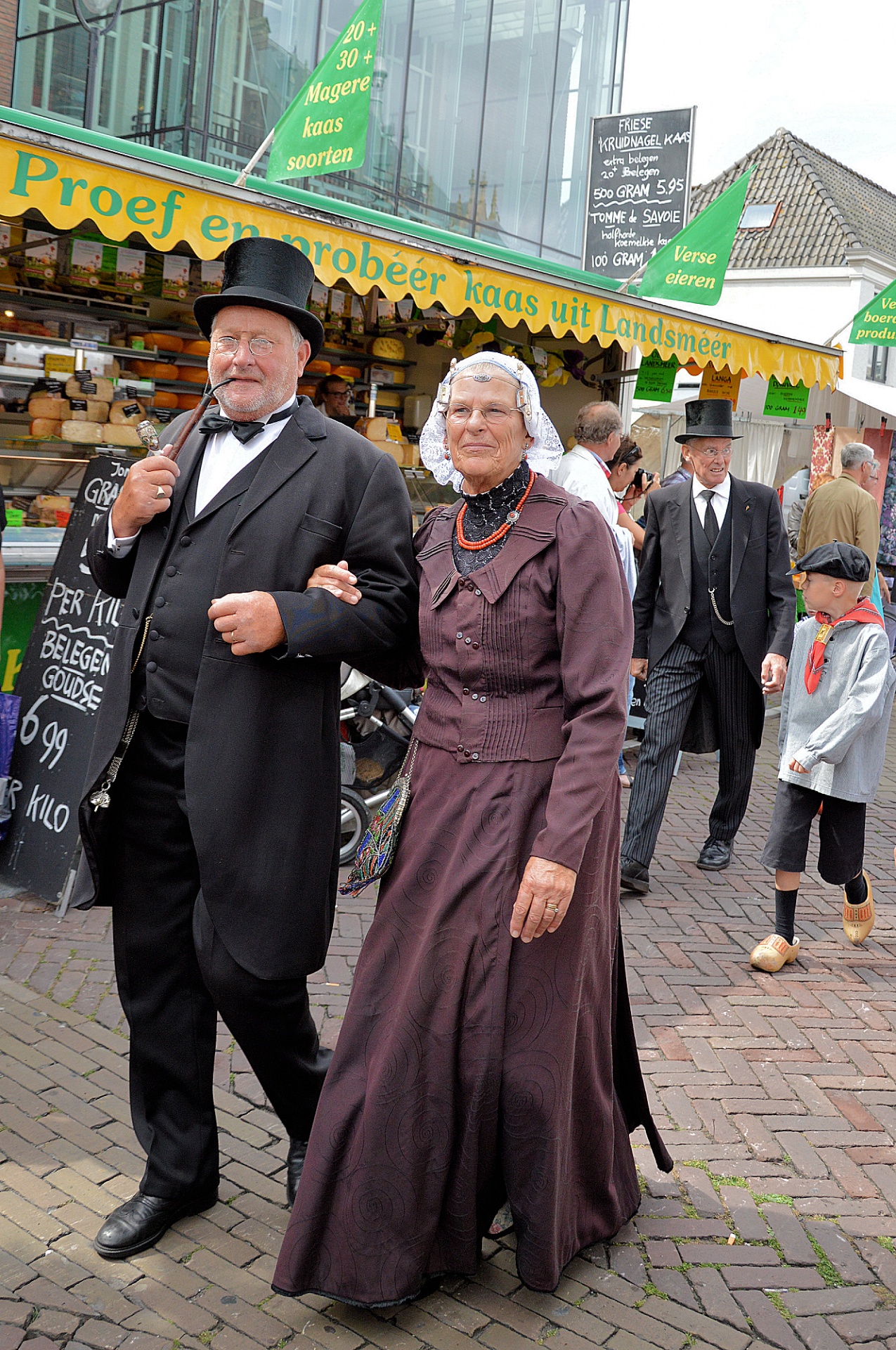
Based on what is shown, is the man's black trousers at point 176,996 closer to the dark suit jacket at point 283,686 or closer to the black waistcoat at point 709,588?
the dark suit jacket at point 283,686

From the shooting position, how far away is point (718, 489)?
234 inches

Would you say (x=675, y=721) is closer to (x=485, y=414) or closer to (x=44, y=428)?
(x=485, y=414)

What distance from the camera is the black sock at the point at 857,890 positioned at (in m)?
5.16

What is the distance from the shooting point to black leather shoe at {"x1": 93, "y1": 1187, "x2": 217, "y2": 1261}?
2816mm

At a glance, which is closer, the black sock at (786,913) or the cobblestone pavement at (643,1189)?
the cobblestone pavement at (643,1189)

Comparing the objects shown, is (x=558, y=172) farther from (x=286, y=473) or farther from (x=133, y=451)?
(x=286, y=473)

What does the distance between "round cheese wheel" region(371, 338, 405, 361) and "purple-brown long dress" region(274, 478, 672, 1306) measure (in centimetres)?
705

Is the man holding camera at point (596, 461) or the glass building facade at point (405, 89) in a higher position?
the glass building facade at point (405, 89)

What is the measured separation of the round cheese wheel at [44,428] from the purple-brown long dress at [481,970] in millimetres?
4895

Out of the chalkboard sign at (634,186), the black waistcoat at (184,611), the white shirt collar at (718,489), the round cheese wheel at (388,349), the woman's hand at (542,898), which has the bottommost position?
the woman's hand at (542,898)

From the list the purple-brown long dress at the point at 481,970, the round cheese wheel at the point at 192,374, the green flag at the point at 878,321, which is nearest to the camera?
the purple-brown long dress at the point at 481,970

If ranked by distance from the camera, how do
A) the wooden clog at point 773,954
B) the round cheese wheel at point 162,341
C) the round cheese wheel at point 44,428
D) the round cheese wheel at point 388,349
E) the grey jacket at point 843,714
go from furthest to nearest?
the round cheese wheel at point 388,349
the round cheese wheel at point 162,341
the round cheese wheel at point 44,428
the wooden clog at point 773,954
the grey jacket at point 843,714

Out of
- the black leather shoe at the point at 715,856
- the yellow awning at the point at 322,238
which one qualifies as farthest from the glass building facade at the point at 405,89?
the black leather shoe at the point at 715,856

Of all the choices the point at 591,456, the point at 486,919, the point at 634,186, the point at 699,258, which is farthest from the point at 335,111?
the point at 634,186
